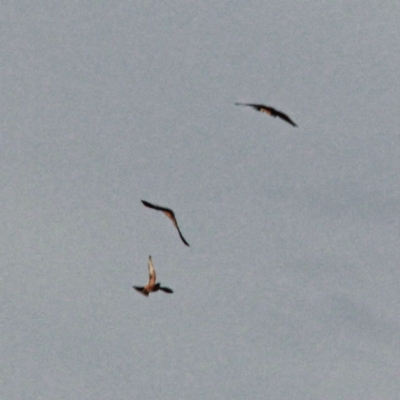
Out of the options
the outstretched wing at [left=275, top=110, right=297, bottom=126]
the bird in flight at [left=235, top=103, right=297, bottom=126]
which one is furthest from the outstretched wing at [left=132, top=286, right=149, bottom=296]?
the outstretched wing at [left=275, top=110, right=297, bottom=126]

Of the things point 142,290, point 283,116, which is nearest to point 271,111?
point 283,116

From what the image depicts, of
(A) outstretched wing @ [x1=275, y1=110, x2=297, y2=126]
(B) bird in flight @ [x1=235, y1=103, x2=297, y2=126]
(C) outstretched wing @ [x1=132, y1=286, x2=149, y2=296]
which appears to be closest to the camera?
(B) bird in flight @ [x1=235, y1=103, x2=297, y2=126]

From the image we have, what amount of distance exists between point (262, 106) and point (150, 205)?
16.6m

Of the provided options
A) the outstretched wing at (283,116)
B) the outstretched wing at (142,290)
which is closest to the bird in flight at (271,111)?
the outstretched wing at (283,116)

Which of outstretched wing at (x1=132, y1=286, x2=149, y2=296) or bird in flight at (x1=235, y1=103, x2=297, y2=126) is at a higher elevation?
bird in flight at (x1=235, y1=103, x2=297, y2=126)

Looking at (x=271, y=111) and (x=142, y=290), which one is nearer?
(x=271, y=111)

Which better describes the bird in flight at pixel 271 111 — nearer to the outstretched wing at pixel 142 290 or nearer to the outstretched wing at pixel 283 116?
the outstretched wing at pixel 283 116

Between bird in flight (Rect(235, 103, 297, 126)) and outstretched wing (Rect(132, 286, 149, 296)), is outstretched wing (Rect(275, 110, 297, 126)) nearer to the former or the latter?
bird in flight (Rect(235, 103, 297, 126))

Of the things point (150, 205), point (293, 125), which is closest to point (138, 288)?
point (150, 205)

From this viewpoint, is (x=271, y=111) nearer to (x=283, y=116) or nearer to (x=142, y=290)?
(x=283, y=116)

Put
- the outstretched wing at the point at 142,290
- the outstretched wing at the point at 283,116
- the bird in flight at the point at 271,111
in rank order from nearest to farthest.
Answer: the bird in flight at the point at 271,111 → the outstretched wing at the point at 283,116 → the outstretched wing at the point at 142,290

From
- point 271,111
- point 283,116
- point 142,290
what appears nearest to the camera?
point 271,111

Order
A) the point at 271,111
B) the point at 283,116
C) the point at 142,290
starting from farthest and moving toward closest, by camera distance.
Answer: the point at 142,290 < the point at 283,116 < the point at 271,111

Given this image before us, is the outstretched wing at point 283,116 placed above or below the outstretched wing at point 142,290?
above
